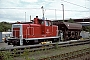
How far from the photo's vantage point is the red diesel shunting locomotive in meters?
16.1

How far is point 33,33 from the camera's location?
17.3m

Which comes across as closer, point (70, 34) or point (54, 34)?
point (54, 34)

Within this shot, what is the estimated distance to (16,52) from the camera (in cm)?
1100

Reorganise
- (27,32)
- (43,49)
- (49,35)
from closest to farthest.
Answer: (43,49) → (27,32) → (49,35)

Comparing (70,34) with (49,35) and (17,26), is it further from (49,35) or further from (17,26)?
(17,26)

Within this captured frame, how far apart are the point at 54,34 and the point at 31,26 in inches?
152

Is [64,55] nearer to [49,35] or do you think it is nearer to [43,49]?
[43,49]

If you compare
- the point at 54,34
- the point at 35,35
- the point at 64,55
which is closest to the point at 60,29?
the point at 54,34

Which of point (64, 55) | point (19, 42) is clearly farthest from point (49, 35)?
point (64, 55)

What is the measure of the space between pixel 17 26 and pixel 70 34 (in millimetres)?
9881

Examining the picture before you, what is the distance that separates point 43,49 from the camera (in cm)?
1340

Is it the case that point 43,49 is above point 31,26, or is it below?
below

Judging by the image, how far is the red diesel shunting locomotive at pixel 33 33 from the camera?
52.9ft

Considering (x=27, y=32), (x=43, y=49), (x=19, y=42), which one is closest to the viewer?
(x=43, y=49)
